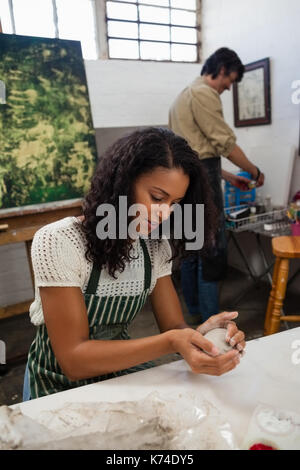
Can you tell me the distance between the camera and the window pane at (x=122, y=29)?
3143mm

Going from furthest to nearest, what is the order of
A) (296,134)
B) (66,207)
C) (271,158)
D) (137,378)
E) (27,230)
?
(271,158), (296,134), (66,207), (27,230), (137,378)

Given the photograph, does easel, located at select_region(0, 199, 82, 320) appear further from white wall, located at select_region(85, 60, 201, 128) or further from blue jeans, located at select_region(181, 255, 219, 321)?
white wall, located at select_region(85, 60, 201, 128)

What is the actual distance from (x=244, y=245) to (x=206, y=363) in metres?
2.81

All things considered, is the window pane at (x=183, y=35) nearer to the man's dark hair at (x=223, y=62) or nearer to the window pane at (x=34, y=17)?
the window pane at (x=34, y=17)

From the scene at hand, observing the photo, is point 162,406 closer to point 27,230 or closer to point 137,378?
point 137,378

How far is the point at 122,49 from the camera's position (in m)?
3.22

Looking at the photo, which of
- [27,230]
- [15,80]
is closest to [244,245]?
[27,230]

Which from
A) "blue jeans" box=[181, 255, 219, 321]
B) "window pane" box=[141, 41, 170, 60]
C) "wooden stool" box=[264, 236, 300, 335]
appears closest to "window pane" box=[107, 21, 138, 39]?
"window pane" box=[141, 41, 170, 60]

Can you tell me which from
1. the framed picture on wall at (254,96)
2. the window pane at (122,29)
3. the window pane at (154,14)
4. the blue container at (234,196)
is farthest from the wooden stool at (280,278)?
the window pane at (154,14)

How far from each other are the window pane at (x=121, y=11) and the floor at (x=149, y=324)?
2.52 metres

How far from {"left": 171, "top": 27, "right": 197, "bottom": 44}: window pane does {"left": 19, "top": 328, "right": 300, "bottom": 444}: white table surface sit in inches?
135

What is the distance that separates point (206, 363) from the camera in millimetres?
752

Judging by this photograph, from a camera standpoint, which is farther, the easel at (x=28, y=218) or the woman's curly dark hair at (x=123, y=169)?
the easel at (x=28, y=218)
